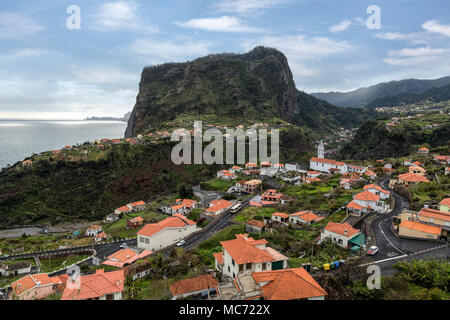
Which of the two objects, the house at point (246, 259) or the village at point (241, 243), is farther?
the house at point (246, 259)

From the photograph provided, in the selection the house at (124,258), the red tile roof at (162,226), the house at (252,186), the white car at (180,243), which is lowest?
the house at (124,258)

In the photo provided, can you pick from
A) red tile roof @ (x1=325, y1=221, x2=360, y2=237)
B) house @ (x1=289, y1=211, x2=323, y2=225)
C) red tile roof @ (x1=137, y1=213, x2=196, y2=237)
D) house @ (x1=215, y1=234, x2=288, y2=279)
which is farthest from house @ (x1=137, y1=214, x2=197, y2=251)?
red tile roof @ (x1=325, y1=221, x2=360, y2=237)

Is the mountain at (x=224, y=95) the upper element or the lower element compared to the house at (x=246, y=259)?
upper

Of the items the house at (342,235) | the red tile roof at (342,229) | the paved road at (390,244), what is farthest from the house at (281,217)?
the paved road at (390,244)

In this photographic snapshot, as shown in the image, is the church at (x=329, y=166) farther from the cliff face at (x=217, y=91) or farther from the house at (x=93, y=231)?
the cliff face at (x=217, y=91)

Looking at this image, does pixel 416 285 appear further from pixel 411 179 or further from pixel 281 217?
pixel 411 179

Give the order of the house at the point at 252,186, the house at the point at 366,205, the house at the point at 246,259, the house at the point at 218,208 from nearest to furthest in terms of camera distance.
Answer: the house at the point at 246,259
the house at the point at 366,205
the house at the point at 218,208
the house at the point at 252,186

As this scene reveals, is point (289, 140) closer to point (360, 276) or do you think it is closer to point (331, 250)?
point (331, 250)
